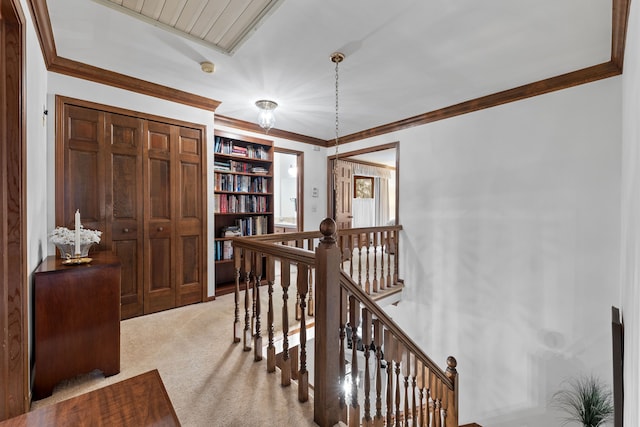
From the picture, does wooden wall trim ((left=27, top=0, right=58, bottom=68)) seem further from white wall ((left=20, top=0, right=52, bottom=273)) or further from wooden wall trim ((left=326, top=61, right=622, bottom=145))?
wooden wall trim ((left=326, top=61, right=622, bottom=145))

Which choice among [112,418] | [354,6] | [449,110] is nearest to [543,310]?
[449,110]

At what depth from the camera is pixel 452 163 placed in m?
3.51

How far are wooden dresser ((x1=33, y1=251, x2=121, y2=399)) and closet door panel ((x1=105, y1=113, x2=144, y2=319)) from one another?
84 centimetres

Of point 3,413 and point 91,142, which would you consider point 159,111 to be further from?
point 3,413

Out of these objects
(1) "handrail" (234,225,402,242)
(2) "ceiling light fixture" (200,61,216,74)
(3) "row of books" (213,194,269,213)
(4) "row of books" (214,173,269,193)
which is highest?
(2) "ceiling light fixture" (200,61,216,74)

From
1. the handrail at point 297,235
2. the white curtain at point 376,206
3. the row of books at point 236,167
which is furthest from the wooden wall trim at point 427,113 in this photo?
the white curtain at point 376,206

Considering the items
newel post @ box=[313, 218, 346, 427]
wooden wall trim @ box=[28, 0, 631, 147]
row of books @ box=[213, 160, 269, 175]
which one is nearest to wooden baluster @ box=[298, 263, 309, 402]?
newel post @ box=[313, 218, 346, 427]

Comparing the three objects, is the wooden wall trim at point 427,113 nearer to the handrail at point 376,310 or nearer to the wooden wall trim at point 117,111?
the wooden wall trim at point 117,111

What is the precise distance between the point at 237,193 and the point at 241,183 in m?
0.18

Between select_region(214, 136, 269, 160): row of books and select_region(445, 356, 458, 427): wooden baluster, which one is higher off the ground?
select_region(214, 136, 269, 160): row of books

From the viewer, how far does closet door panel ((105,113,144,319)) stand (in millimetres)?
2684

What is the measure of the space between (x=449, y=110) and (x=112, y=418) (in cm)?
391

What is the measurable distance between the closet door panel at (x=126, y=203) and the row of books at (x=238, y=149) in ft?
3.34

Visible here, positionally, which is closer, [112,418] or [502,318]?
[112,418]
